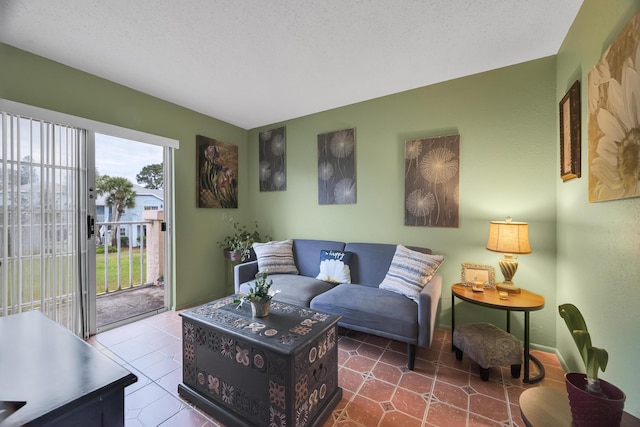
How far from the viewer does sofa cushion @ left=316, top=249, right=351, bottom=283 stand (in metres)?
2.82

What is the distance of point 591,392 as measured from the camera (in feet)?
2.94

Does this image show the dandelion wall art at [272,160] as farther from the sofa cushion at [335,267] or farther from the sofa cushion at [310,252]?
the sofa cushion at [335,267]

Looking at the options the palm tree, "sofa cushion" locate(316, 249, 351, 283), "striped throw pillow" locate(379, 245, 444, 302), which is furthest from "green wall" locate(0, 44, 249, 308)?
"striped throw pillow" locate(379, 245, 444, 302)

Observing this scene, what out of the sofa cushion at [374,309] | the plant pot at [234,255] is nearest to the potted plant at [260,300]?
the sofa cushion at [374,309]

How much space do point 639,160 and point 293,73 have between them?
2.40m

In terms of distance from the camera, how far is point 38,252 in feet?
7.23

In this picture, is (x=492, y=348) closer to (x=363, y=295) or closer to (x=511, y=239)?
(x=511, y=239)

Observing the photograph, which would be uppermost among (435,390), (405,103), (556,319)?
(405,103)

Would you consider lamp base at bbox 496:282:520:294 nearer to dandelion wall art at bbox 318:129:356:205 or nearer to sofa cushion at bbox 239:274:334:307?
sofa cushion at bbox 239:274:334:307

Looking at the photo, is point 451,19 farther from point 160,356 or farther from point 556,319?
point 160,356

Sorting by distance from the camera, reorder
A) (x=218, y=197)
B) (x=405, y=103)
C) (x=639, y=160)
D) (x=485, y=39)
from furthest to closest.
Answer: (x=218, y=197)
(x=405, y=103)
(x=485, y=39)
(x=639, y=160)

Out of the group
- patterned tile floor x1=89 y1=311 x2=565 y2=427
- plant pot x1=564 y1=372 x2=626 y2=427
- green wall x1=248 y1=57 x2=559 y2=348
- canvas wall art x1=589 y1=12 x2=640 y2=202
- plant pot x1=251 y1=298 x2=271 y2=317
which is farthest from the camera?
green wall x1=248 y1=57 x2=559 y2=348

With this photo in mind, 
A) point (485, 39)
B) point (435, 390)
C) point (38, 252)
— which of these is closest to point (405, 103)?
point (485, 39)

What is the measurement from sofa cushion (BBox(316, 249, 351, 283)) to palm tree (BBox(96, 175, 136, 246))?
8.83ft
